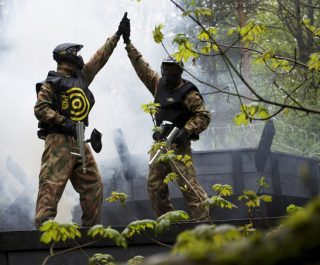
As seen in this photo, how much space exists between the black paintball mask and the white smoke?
501 centimetres

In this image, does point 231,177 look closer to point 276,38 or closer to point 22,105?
point 22,105

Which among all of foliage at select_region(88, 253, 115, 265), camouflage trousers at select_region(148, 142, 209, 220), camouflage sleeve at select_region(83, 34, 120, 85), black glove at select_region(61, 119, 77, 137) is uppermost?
camouflage sleeve at select_region(83, 34, 120, 85)

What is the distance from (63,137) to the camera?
23.1 ft

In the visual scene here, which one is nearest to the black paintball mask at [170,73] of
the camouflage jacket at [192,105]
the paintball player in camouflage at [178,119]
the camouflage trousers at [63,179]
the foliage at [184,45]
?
the paintball player in camouflage at [178,119]

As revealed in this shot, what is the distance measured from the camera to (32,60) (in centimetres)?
1530

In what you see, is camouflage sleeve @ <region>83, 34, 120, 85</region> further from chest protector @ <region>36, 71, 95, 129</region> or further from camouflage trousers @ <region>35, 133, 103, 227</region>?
camouflage trousers @ <region>35, 133, 103, 227</region>

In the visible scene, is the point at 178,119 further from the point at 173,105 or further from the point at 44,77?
the point at 44,77

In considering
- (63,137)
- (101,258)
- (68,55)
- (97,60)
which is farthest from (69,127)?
(101,258)

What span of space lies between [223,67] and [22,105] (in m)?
10.6

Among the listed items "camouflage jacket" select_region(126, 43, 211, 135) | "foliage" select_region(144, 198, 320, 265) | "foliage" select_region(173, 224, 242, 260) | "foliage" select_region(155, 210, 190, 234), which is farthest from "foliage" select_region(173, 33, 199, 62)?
"camouflage jacket" select_region(126, 43, 211, 135)

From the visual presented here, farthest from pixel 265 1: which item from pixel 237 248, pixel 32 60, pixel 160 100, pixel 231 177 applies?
pixel 237 248

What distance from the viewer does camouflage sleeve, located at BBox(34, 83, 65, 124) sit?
6840 mm

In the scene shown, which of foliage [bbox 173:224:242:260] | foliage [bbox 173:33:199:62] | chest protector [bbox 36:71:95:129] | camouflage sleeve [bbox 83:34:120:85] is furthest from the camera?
camouflage sleeve [bbox 83:34:120:85]

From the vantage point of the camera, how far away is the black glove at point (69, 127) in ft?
22.8
